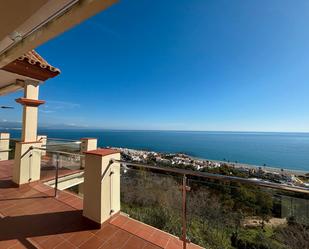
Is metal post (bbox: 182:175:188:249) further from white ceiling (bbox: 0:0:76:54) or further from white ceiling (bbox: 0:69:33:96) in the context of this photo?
white ceiling (bbox: 0:69:33:96)

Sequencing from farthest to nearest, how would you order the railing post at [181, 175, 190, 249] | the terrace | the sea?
the sea
the railing post at [181, 175, 190, 249]
the terrace

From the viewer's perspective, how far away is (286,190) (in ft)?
4.00

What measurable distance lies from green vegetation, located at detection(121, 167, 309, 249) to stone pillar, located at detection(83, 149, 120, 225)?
224mm

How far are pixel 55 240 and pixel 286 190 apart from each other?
253 cm

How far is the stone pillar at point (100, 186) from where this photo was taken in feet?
7.10

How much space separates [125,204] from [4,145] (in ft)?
21.1

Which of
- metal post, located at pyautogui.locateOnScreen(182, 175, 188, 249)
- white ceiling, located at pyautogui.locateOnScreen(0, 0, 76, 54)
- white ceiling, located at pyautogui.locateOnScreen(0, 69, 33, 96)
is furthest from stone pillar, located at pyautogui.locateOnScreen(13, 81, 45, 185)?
metal post, located at pyautogui.locateOnScreen(182, 175, 188, 249)

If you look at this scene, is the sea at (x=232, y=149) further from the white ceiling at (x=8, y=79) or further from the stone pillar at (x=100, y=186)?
the stone pillar at (x=100, y=186)

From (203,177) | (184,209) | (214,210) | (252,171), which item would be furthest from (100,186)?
(252,171)

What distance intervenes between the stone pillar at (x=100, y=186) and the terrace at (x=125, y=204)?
0.01 metres

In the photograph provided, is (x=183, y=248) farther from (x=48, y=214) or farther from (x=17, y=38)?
(x=17, y=38)

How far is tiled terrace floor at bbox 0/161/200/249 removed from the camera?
1.83m

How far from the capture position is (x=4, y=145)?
6.02 meters

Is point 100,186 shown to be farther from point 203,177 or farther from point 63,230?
point 203,177
